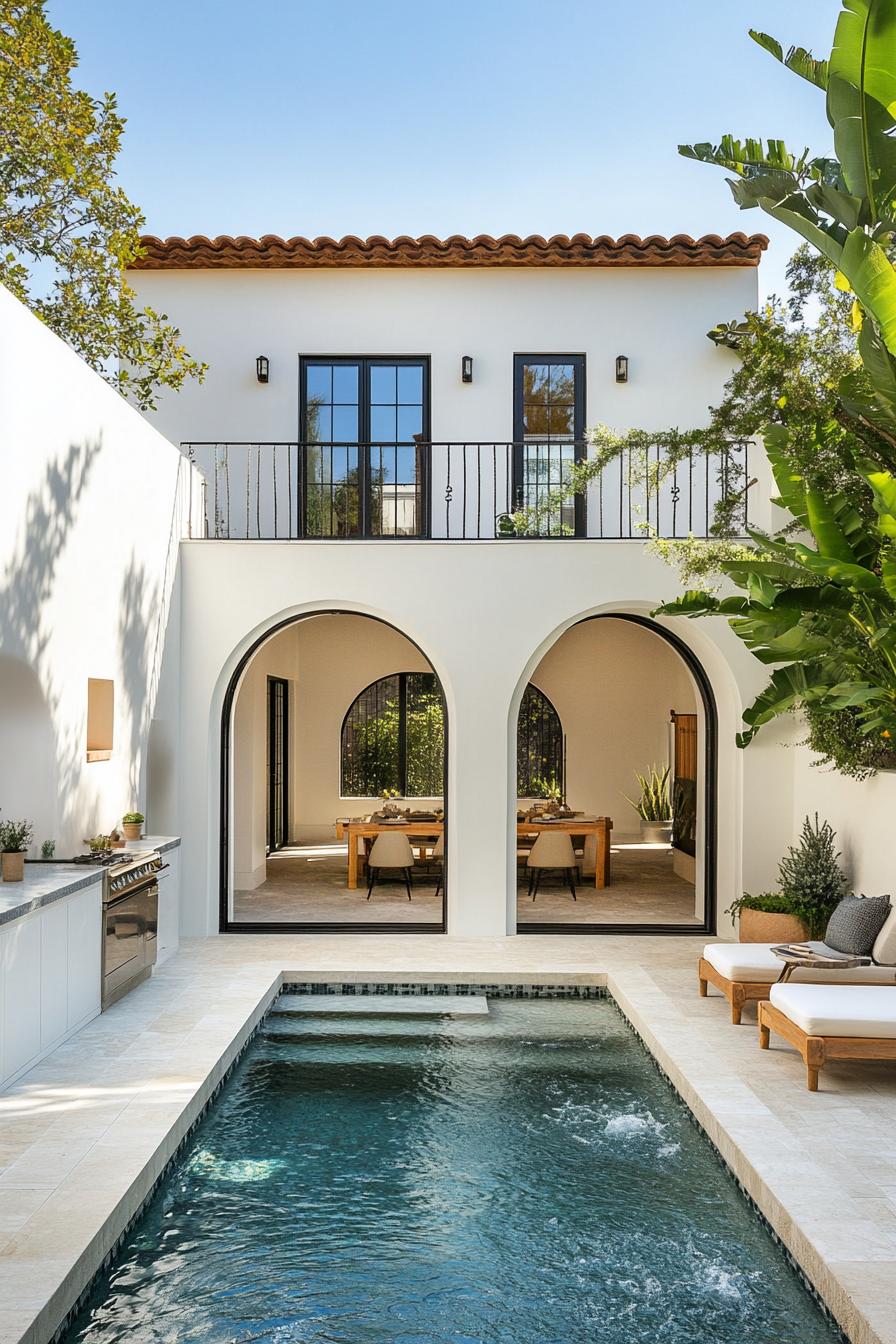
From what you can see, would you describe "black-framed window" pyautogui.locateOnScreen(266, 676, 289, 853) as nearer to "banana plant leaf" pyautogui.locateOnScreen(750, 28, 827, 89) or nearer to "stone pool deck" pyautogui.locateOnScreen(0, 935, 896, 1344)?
"stone pool deck" pyautogui.locateOnScreen(0, 935, 896, 1344)

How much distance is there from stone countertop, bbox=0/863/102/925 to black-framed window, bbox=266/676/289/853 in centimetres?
848

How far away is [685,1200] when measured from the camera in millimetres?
5793

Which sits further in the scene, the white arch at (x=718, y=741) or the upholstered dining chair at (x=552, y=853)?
the upholstered dining chair at (x=552, y=853)

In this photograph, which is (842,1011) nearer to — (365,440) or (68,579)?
(68,579)

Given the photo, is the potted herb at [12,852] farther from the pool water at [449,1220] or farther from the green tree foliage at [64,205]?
the green tree foliage at [64,205]

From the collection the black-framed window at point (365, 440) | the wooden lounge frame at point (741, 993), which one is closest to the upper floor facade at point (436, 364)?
the black-framed window at point (365, 440)

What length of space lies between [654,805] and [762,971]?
33.0 ft

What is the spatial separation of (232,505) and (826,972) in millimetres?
8557

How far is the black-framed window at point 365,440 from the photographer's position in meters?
13.6

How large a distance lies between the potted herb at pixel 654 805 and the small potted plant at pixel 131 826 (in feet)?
33.1

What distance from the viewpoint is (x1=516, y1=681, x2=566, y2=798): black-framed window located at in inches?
730

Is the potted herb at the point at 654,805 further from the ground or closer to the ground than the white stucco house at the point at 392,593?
closer to the ground

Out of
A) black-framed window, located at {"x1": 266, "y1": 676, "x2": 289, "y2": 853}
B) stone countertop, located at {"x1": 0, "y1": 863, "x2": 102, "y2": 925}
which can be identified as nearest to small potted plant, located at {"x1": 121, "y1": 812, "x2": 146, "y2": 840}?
stone countertop, located at {"x1": 0, "y1": 863, "x2": 102, "y2": 925}

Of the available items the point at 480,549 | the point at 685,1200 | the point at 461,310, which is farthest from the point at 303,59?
the point at 685,1200
